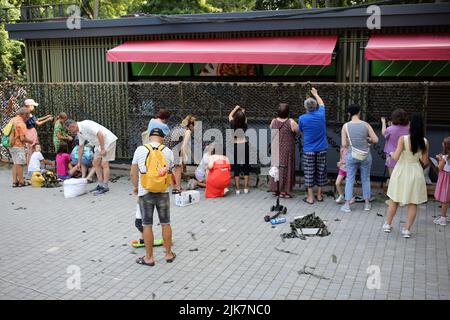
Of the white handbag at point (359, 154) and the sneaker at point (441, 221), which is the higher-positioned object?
the white handbag at point (359, 154)

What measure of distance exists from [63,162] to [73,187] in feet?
5.08

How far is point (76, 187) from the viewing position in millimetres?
10234

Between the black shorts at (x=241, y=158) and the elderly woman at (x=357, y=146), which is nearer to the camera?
the elderly woman at (x=357, y=146)

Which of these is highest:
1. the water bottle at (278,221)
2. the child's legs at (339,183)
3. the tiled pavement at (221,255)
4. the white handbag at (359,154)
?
the white handbag at (359,154)

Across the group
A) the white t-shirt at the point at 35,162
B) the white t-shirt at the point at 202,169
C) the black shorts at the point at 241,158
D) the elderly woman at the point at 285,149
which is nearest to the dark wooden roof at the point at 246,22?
the elderly woman at the point at 285,149

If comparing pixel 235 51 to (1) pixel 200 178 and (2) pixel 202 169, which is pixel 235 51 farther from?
(1) pixel 200 178

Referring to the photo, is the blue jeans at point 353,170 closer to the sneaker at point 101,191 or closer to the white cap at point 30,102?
the sneaker at point 101,191

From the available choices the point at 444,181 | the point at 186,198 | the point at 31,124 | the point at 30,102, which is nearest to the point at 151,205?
the point at 186,198

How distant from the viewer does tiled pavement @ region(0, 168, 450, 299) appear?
5852 mm

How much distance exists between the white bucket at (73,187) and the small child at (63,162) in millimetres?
1205

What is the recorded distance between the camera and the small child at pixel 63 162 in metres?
11.5

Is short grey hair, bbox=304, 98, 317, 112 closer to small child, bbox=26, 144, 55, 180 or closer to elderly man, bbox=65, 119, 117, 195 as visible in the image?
elderly man, bbox=65, 119, 117, 195

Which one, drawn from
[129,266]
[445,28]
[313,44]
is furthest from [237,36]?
[129,266]

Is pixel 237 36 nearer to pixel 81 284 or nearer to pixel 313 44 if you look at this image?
pixel 313 44
